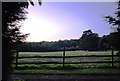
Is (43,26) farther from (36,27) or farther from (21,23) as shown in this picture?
(21,23)

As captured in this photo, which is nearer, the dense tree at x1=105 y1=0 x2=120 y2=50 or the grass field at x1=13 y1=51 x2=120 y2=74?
the dense tree at x1=105 y1=0 x2=120 y2=50

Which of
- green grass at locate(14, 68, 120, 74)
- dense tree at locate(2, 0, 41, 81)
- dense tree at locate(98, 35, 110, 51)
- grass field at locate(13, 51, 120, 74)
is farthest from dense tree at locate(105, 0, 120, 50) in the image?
dense tree at locate(2, 0, 41, 81)

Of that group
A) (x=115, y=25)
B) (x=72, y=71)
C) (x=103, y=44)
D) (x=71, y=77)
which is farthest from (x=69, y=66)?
(x=115, y=25)

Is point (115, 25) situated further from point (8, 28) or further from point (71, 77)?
point (8, 28)

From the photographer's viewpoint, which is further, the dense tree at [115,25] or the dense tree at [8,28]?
the dense tree at [115,25]

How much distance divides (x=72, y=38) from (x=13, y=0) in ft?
6.84

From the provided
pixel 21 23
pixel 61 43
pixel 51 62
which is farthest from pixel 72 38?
pixel 21 23

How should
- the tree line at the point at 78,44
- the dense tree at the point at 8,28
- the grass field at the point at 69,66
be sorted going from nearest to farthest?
the dense tree at the point at 8,28 < the tree line at the point at 78,44 < the grass field at the point at 69,66

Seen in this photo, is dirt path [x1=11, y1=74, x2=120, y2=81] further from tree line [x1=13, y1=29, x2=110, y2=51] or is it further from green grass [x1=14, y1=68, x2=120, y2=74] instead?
tree line [x1=13, y1=29, x2=110, y2=51]

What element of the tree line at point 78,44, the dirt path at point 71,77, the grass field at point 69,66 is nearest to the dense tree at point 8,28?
the tree line at point 78,44

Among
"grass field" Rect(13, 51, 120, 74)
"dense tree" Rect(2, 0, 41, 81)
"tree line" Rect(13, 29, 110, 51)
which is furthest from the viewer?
"grass field" Rect(13, 51, 120, 74)

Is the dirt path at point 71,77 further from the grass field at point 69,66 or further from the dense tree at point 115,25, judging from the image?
the dense tree at point 115,25

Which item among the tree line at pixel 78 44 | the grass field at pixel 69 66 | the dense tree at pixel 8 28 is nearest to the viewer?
the dense tree at pixel 8 28

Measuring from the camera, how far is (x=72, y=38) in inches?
298
